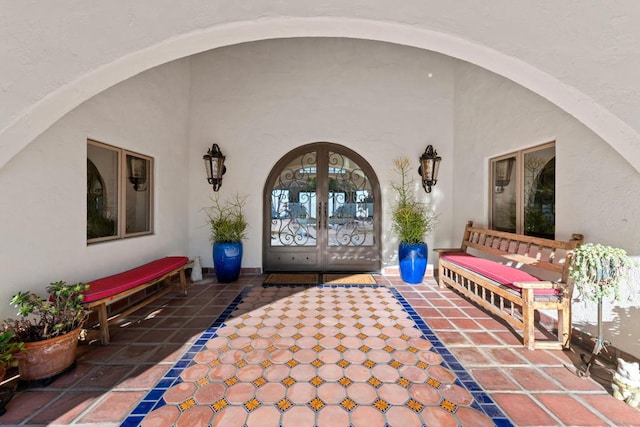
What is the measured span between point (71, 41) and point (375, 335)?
323 cm

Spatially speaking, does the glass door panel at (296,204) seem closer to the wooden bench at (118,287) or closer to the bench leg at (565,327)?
the wooden bench at (118,287)

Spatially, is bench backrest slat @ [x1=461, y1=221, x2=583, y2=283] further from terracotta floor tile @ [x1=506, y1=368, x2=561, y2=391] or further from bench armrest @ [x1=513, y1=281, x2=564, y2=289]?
terracotta floor tile @ [x1=506, y1=368, x2=561, y2=391]

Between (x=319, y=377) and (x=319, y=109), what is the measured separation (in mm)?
4128

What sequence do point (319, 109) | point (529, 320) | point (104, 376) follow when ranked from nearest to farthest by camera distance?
point (104, 376)
point (529, 320)
point (319, 109)

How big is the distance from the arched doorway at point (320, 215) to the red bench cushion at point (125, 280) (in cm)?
176

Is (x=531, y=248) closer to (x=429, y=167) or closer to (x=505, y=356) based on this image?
(x=505, y=356)

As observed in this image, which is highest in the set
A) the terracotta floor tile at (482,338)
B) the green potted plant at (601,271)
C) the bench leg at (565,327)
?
the green potted plant at (601,271)

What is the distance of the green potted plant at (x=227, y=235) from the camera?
419cm

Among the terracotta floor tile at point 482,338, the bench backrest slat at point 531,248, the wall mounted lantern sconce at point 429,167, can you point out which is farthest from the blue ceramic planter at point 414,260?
the terracotta floor tile at point 482,338

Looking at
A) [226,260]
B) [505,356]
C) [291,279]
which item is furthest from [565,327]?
[226,260]

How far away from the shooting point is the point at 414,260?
13.5 ft

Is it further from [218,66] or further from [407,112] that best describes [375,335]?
[218,66]

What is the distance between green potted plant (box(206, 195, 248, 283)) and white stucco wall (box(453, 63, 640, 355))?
3.78m

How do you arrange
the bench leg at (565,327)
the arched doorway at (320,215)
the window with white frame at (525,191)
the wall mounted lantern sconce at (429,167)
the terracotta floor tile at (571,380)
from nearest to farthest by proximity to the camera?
the terracotta floor tile at (571,380) → the bench leg at (565,327) → the window with white frame at (525,191) → the wall mounted lantern sconce at (429,167) → the arched doorway at (320,215)
